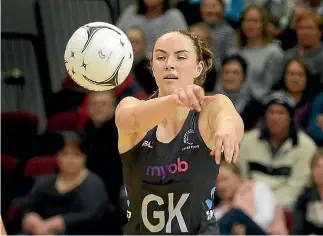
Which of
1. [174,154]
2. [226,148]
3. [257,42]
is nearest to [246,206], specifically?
[257,42]

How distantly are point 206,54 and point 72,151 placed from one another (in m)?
2.95

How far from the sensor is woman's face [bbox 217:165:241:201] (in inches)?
242

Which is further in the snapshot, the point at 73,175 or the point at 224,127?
the point at 73,175

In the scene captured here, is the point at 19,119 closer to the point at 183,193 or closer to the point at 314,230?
the point at 314,230

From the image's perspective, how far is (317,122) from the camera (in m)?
6.74

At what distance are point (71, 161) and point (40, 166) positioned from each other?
704 millimetres

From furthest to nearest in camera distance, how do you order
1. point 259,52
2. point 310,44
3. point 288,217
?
point 259,52
point 310,44
point 288,217

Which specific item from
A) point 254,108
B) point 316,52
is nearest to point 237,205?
point 254,108

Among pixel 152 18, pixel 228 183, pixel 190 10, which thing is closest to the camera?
pixel 228 183

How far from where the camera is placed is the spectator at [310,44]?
23.5 ft

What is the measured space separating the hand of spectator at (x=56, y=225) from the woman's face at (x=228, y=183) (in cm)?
142

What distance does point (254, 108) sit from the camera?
696 cm

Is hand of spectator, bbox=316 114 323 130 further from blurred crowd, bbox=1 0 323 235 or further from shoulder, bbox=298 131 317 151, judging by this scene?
shoulder, bbox=298 131 317 151

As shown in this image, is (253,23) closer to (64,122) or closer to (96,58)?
(64,122)
